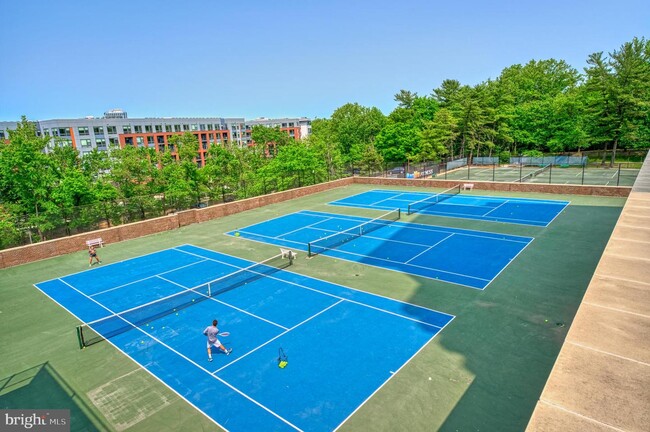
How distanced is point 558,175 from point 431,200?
23436 millimetres

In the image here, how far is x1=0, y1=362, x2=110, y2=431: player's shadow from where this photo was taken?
9.82 metres

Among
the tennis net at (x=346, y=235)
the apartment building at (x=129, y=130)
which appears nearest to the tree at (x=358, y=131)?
the apartment building at (x=129, y=130)

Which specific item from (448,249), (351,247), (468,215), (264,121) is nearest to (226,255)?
(351,247)

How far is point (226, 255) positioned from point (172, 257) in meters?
3.22

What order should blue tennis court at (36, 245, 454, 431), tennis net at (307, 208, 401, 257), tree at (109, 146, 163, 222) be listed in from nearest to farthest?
blue tennis court at (36, 245, 454, 431), tennis net at (307, 208, 401, 257), tree at (109, 146, 163, 222)

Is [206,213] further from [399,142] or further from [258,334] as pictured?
[399,142]

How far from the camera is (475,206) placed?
32.9 m

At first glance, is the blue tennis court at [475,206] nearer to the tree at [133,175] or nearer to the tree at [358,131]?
the tree at [133,175]

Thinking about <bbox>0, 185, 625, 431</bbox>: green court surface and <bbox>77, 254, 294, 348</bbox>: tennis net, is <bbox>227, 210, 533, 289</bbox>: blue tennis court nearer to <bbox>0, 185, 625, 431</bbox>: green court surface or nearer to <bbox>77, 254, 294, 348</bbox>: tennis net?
<bbox>0, 185, 625, 431</bbox>: green court surface

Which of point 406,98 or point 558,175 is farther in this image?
point 406,98

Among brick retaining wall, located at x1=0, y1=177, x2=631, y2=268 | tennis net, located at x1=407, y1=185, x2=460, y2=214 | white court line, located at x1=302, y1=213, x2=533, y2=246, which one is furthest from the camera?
tennis net, located at x1=407, y1=185, x2=460, y2=214

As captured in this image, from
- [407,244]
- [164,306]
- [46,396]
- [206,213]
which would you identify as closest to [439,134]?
[206,213]

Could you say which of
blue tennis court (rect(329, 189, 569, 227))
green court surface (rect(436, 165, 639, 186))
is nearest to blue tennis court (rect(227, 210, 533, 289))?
blue tennis court (rect(329, 189, 569, 227))

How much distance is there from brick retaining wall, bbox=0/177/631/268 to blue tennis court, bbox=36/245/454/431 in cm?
497
